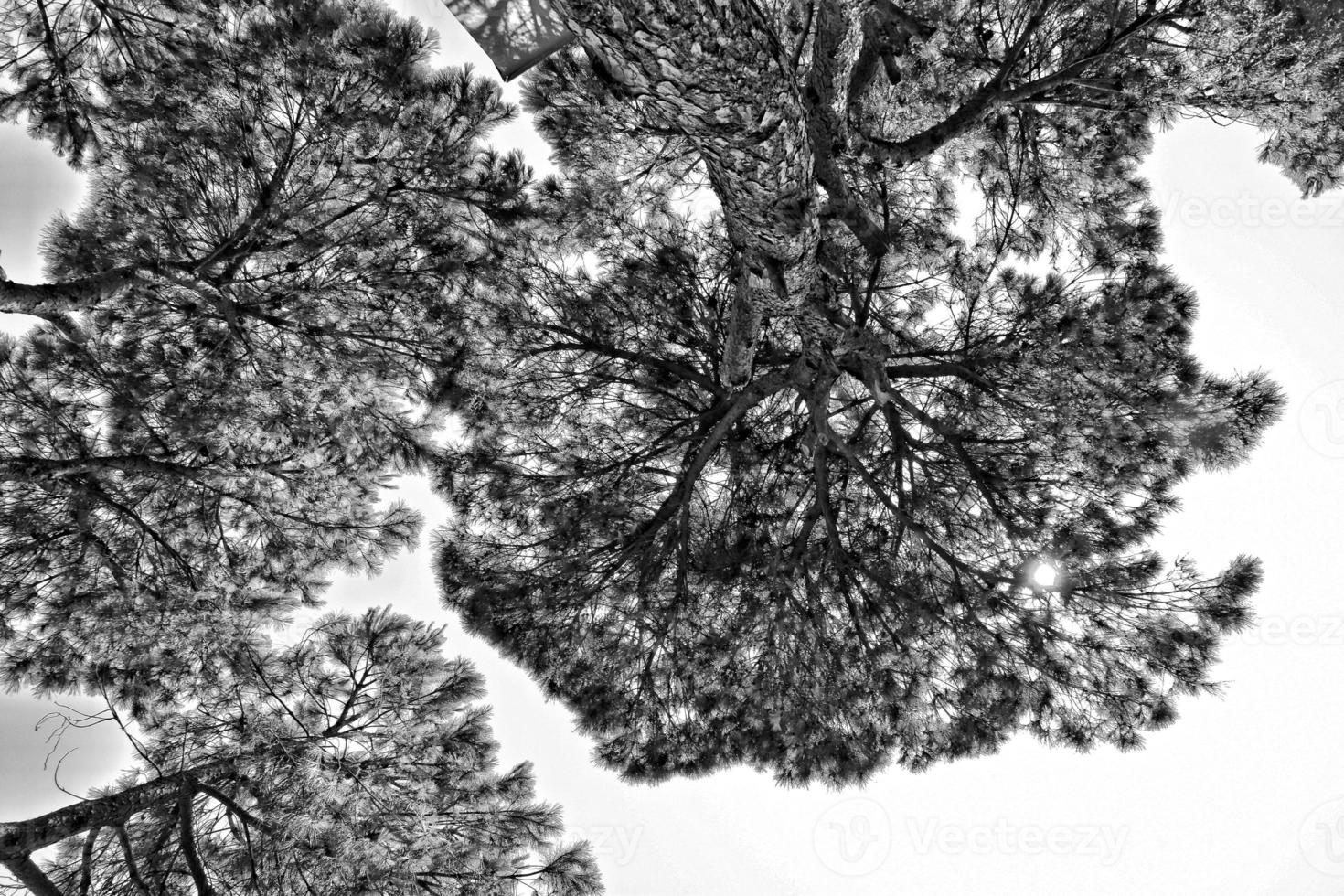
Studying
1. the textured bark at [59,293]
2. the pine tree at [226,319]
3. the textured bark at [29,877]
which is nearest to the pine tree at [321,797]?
the textured bark at [29,877]

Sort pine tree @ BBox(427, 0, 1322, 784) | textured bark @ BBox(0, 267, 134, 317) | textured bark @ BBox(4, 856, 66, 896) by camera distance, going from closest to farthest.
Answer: textured bark @ BBox(0, 267, 134, 317)
textured bark @ BBox(4, 856, 66, 896)
pine tree @ BBox(427, 0, 1322, 784)

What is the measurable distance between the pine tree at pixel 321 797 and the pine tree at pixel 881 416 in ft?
2.05

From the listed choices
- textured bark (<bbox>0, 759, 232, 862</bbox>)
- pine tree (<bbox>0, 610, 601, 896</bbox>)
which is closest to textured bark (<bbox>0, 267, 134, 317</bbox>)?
pine tree (<bbox>0, 610, 601, 896</bbox>)

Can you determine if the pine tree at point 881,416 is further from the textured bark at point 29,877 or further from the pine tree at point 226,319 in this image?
the textured bark at point 29,877

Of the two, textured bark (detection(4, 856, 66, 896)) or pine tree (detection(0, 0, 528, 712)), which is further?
pine tree (detection(0, 0, 528, 712))

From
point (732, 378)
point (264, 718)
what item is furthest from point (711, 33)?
point (264, 718)

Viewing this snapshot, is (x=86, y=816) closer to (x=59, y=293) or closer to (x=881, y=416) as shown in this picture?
(x=59, y=293)

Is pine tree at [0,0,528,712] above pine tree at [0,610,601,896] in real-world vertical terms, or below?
above

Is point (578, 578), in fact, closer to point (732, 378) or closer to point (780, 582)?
point (780, 582)

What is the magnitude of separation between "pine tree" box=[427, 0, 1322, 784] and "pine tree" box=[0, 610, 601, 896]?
0.62 meters

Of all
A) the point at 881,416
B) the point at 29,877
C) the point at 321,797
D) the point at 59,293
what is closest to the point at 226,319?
the point at 59,293

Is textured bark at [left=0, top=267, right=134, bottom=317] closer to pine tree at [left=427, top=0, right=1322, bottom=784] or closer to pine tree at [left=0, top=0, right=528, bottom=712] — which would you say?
pine tree at [left=0, top=0, right=528, bottom=712]

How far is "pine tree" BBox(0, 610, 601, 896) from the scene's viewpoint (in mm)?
3322

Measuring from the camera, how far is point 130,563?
3.98 metres
